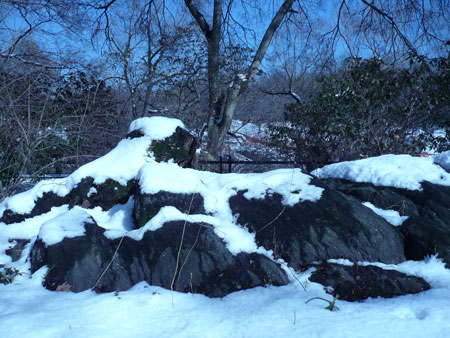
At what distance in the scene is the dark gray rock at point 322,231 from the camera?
2562 mm

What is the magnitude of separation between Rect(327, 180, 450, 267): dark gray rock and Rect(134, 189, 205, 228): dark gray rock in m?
1.72

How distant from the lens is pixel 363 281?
228 centimetres

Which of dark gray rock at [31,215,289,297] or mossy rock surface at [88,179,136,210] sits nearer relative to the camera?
dark gray rock at [31,215,289,297]

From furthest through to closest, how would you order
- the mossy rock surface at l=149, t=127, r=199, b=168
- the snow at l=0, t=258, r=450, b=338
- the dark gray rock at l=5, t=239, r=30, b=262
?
the mossy rock surface at l=149, t=127, r=199, b=168, the dark gray rock at l=5, t=239, r=30, b=262, the snow at l=0, t=258, r=450, b=338

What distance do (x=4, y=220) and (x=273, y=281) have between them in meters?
2.93

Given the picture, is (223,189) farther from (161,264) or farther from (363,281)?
(363,281)

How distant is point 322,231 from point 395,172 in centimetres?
161

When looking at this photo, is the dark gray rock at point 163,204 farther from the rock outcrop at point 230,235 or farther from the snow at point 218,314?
the snow at point 218,314

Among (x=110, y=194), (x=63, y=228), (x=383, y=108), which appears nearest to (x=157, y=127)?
(x=110, y=194)

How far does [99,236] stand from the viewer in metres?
2.68

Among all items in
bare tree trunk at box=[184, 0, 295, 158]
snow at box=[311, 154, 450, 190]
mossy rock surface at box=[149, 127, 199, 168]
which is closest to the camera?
snow at box=[311, 154, 450, 190]

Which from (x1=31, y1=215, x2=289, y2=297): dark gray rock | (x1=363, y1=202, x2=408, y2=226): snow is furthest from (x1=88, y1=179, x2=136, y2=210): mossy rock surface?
(x1=363, y1=202, x2=408, y2=226): snow

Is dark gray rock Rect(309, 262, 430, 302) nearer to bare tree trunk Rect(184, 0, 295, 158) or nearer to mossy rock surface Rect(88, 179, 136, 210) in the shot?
mossy rock surface Rect(88, 179, 136, 210)

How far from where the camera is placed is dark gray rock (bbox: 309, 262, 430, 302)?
219 centimetres
